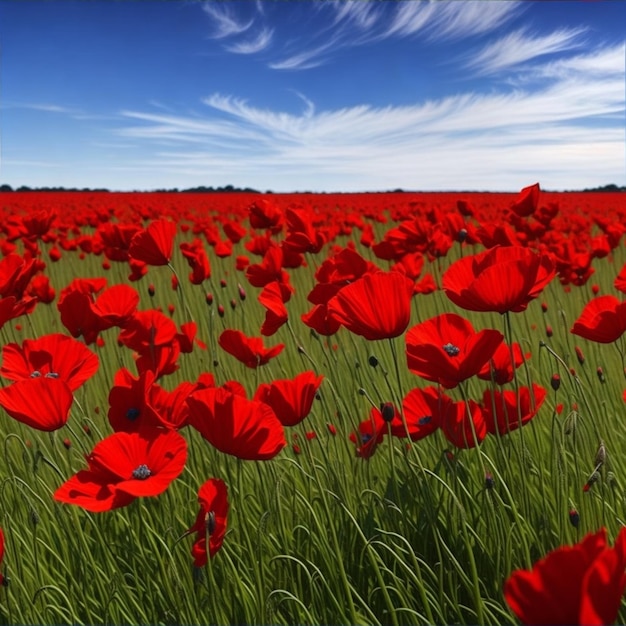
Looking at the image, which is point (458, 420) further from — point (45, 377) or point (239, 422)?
point (45, 377)

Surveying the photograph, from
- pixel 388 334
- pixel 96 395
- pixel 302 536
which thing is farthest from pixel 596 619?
pixel 96 395

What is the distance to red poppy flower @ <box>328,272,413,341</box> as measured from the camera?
3.18 ft

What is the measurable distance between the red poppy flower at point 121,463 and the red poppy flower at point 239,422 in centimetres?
5

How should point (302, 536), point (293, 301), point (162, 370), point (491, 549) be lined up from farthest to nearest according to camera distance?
point (293, 301) < point (162, 370) < point (302, 536) < point (491, 549)

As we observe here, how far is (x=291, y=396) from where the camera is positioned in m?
1.10

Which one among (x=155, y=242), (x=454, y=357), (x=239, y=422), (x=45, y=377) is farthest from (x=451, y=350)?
(x=155, y=242)

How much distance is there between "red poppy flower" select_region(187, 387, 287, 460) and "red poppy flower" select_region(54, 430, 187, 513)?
2.1 inches

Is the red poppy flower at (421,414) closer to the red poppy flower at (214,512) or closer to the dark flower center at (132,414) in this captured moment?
the red poppy flower at (214,512)

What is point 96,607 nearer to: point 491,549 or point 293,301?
point 491,549

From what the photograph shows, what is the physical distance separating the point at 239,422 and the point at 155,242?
3.46 feet

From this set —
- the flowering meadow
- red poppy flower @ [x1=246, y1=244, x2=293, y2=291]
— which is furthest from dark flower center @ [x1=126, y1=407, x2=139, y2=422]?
red poppy flower @ [x1=246, y1=244, x2=293, y2=291]

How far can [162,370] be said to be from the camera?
151 cm

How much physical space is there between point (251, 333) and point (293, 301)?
2.76 ft

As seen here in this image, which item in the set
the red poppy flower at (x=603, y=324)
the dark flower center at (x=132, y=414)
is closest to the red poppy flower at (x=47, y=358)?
the dark flower center at (x=132, y=414)
